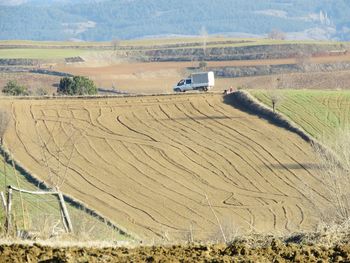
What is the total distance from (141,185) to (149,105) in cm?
1787

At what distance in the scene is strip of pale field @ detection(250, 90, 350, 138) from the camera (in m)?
59.1

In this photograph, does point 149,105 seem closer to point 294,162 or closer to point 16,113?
point 16,113

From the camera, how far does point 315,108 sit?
211ft

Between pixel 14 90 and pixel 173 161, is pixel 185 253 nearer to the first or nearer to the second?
pixel 173 161

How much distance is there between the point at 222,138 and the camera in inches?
2299

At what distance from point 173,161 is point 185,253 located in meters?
39.5

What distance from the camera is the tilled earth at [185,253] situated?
13.6 metres

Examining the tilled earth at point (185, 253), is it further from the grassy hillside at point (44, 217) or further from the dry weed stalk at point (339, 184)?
the dry weed stalk at point (339, 184)

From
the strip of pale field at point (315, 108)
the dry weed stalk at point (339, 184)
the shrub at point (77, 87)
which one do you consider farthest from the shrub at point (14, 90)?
the dry weed stalk at point (339, 184)

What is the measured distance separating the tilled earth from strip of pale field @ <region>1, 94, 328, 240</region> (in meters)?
21.0

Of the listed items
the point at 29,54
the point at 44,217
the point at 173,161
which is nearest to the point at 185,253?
the point at 44,217

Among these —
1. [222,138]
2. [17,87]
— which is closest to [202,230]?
[222,138]

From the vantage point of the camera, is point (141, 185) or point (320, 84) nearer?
point (141, 185)

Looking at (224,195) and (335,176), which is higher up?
(335,176)
